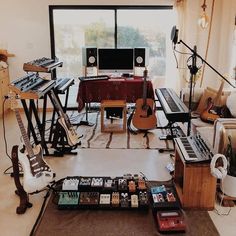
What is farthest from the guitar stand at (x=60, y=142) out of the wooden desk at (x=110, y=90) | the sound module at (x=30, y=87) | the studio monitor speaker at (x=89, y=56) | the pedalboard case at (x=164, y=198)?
the studio monitor speaker at (x=89, y=56)

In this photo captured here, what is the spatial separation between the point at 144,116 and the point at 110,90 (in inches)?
31.9

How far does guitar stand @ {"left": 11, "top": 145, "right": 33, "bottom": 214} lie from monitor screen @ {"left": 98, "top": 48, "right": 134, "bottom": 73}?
9.59 feet

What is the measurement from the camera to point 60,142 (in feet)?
12.7

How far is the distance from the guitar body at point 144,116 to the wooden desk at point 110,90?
0.48 metres

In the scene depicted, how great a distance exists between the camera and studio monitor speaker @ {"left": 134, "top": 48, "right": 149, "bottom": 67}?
17.0 feet

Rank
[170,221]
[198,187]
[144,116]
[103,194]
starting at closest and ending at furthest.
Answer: [170,221]
[198,187]
[103,194]
[144,116]

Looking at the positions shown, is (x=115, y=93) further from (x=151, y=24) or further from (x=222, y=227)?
(x=222, y=227)

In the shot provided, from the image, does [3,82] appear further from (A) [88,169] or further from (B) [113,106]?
(A) [88,169]

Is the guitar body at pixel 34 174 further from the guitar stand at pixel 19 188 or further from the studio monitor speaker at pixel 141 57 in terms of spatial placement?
the studio monitor speaker at pixel 141 57

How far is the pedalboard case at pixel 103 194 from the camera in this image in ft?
8.61

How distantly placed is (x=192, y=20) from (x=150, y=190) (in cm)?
375

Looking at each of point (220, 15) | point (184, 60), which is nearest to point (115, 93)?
point (184, 60)

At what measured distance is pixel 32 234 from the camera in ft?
7.72

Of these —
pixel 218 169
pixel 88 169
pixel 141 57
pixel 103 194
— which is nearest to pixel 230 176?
pixel 218 169
